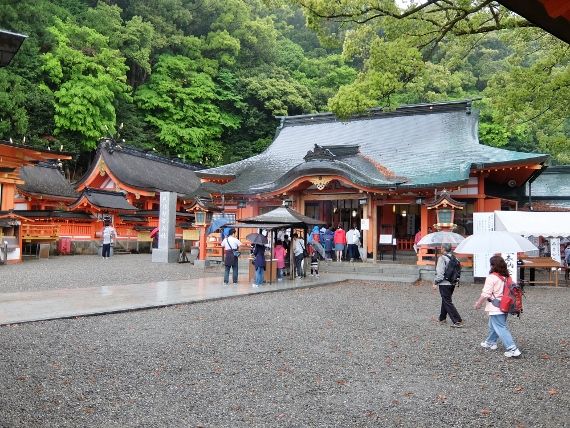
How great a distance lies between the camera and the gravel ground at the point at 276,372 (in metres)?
4.38

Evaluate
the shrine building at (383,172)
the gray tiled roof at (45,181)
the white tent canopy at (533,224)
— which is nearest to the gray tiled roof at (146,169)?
the gray tiled roof at (45,181)

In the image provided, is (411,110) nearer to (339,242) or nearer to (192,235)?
(339,242)

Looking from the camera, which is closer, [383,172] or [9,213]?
[9,213]

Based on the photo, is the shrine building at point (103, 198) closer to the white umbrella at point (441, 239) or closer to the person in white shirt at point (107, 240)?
the person in white shirt at point (107, 240)

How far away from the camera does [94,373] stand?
5469mm

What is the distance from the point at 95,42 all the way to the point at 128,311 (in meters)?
27.7

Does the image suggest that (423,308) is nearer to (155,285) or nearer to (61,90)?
(155,285)

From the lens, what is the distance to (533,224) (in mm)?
15555

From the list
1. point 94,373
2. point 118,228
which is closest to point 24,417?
point 94,373

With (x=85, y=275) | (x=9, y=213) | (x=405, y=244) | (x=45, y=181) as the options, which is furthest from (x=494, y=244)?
(x=45, y=181)

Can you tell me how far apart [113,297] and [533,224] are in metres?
12.5

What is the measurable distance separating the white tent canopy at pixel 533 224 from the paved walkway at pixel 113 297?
5.75m

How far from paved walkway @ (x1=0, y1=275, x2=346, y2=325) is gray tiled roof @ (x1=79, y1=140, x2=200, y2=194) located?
17.5m

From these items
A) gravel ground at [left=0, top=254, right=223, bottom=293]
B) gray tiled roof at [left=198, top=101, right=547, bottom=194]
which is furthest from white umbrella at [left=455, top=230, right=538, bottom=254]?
gray tiled roof at [left=198, top=101, right=547, bottom=194]
